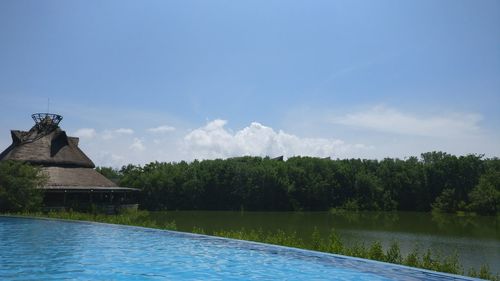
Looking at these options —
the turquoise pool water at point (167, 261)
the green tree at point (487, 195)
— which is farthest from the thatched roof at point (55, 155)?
the green tree at point (487, 195)

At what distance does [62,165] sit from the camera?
38.3 metres

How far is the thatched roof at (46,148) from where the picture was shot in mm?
36906

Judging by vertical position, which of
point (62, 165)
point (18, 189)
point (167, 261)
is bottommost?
point (167, 261)

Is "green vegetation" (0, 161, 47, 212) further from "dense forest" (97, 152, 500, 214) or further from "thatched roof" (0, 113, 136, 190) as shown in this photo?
"dense forest" (97, 152, 500, 214)

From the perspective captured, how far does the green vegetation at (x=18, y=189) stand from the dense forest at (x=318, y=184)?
30126mm

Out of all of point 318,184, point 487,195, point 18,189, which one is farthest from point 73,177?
point 487,195

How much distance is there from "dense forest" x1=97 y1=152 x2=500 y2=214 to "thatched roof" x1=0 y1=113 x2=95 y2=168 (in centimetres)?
1700

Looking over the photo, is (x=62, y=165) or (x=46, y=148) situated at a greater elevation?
(x=46, y=148)

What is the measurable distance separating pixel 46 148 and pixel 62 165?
2.04 metres

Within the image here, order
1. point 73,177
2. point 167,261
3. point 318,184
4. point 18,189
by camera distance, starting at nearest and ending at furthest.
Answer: point 167,261 → point 18,189 → point 73,177 → point 318,184

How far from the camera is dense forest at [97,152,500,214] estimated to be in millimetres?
59000

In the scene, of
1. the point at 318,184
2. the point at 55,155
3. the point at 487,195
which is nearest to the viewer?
the point at 55,155

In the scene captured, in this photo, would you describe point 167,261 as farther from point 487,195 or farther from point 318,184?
point 487,195

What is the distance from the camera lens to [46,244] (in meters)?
14.0
